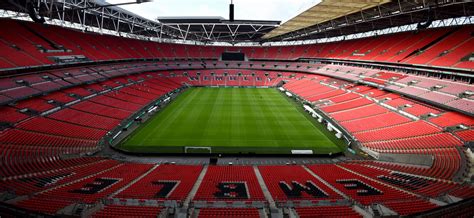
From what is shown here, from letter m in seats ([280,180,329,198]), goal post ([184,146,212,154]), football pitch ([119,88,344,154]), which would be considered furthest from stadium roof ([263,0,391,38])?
letter m in seats ([280,180,329,198])

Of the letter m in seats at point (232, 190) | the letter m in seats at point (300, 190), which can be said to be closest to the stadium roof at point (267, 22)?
the letter m in seats at point (232, 190)

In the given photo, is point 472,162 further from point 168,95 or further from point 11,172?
point 168,95

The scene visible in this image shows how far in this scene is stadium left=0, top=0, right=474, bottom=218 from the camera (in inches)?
528

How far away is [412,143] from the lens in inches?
890

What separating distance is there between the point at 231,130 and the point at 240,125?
2.52 m

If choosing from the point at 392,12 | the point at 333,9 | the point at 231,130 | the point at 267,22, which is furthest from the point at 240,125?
the point at 267,22

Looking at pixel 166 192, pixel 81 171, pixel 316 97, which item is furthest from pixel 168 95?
pixel 166 192

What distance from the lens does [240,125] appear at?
3319cm

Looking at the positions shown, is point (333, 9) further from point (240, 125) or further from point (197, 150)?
point (197, 150)

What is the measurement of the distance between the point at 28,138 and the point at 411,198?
90.2ft

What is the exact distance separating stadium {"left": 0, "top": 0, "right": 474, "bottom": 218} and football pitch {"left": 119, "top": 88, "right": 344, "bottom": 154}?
10.2 inches

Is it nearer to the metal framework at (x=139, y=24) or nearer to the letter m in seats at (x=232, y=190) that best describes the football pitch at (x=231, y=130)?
the letter m in seats at (x=232, y=190)

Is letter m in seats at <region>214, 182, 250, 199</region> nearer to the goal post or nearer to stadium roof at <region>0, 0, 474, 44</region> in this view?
the goal post

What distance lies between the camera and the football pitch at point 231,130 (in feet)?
84.5
